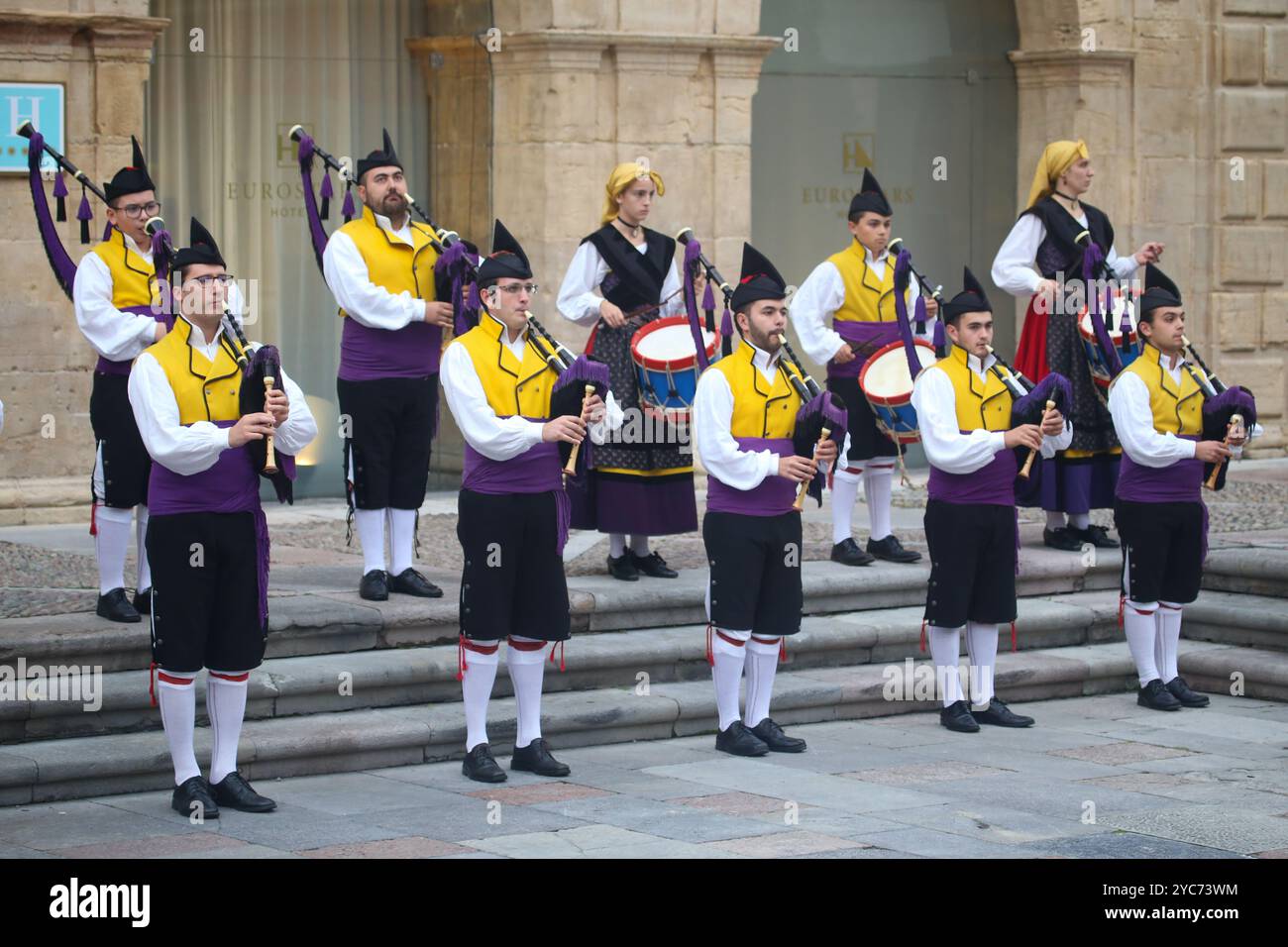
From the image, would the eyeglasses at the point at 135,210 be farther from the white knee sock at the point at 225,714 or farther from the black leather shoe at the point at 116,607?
the white knee sock at the point at 225,714

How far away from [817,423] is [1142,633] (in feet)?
7.41

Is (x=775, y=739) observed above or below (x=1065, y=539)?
below

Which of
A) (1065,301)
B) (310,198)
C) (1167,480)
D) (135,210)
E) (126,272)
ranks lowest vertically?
(1167,480)

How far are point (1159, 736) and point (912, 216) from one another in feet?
23.6

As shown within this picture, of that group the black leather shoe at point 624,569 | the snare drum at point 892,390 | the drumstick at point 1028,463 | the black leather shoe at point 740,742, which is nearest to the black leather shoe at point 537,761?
the black leather shoe at point 740,742

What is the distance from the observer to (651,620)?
413 inches

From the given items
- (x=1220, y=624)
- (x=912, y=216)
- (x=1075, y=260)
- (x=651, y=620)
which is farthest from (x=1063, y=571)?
(x=912, y=216)

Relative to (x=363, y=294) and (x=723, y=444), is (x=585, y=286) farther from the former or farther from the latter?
(x=723, y=444)

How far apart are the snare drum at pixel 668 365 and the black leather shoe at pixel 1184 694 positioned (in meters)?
2.63

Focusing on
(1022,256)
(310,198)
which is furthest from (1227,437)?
(310,198)

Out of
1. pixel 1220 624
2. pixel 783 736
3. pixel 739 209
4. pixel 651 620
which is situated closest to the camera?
pixel 783 736

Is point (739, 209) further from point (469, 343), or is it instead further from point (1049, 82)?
point (469, 343)

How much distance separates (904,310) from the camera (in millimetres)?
10992

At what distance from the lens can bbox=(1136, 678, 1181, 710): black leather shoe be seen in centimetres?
1044
